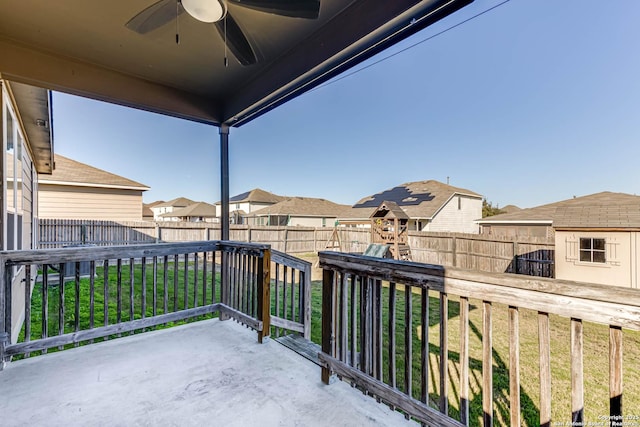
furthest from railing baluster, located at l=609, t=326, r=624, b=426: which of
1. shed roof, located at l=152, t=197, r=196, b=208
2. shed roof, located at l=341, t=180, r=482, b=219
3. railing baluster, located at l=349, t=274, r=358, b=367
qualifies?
shed roof, located at l=152, t=197, r=196, b=208

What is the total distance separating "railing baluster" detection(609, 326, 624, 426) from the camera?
961 mm

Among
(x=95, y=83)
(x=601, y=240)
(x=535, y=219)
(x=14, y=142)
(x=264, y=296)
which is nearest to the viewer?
(x=264, y=296)

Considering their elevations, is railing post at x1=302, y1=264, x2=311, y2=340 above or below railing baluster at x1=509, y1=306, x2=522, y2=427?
below

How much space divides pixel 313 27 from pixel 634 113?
13.9 ft

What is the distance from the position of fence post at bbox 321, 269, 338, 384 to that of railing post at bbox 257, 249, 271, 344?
Answer: 35.0 inches

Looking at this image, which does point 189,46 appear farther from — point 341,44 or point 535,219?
point 535,219

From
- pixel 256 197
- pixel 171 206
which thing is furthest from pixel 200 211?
pixel 171 206

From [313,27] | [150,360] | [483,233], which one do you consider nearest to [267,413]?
[150,360]

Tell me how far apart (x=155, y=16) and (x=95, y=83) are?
139cm

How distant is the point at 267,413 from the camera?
1736mm

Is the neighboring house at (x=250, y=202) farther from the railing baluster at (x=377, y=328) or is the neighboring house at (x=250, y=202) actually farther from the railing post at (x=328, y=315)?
the railing baluster at (x=377, y=328)

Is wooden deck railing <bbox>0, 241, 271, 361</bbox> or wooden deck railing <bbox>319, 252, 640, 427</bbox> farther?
wooden deck railing <bbox>0, 241, 271, 361</bbox>

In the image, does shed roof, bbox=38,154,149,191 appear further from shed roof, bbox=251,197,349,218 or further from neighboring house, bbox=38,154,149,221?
shed roof, bbox=251,197,349,218

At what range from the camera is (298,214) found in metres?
21.0
